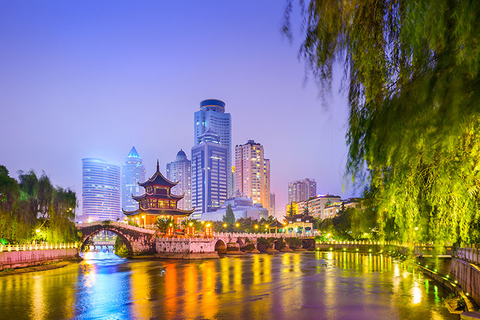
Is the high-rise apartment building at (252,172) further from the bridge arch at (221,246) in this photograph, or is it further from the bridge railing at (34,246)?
the bridge railing at (34,246)

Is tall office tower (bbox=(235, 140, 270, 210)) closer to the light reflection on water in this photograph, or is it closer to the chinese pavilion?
the chinese pavilion

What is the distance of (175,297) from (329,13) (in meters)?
18.2

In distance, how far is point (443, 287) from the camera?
21.4 meters

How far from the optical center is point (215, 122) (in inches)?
7569

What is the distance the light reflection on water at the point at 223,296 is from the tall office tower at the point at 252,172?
14386 cm

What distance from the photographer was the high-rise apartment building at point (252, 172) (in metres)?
174

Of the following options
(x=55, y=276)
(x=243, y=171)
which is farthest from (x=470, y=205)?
(x=243, y=171)

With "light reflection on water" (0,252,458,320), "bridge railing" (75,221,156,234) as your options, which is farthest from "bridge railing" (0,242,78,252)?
"bridge railing" (75,221,156,234)

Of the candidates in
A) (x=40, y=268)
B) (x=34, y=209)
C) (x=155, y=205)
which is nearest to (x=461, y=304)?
(x=40, y=268)

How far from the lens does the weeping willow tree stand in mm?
4840

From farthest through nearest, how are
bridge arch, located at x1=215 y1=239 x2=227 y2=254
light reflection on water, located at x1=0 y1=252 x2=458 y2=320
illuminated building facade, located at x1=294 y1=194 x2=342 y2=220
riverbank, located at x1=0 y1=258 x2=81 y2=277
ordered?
illuminated building facade, located at x1=294 y1=194 x2=342 y2=220, bridge arch, located at x1=215 y1=239 x2=227 y2=254, riverbank, located at x1=0 y1=258 x2=81 y2=277, light reflection on water, located at x1=0 y1=252 x2=458 y2=320

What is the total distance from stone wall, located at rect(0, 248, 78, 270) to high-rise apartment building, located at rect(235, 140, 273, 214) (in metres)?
135

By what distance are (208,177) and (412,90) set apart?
14747 centimetres

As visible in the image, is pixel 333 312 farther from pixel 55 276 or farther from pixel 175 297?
pixel 55 276
